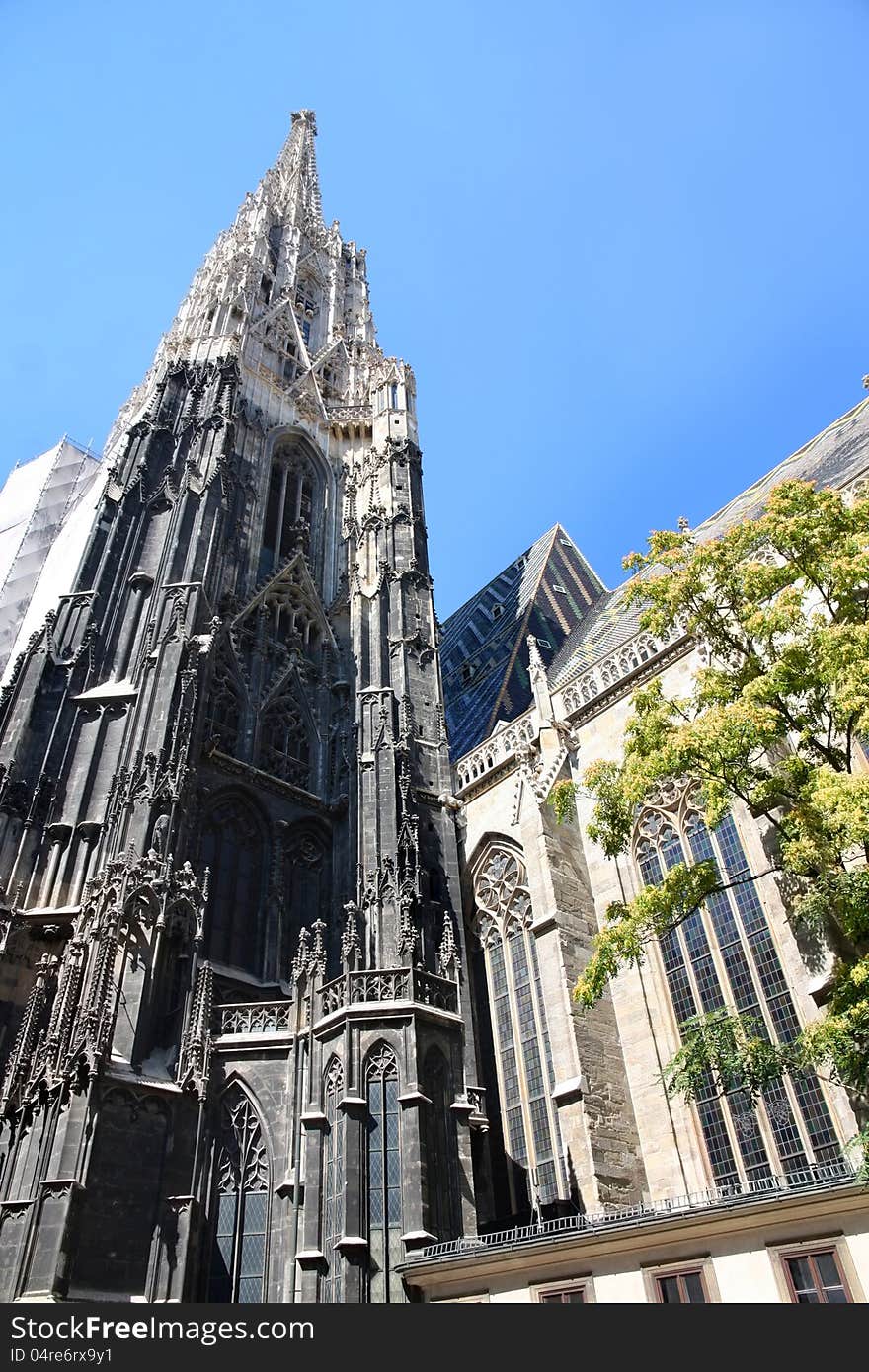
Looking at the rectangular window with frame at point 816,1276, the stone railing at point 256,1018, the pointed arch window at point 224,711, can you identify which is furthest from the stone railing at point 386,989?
the rectangular window with frame at point 816,1276

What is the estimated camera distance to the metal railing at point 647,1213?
950 centimetres

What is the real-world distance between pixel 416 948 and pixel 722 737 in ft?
24.6

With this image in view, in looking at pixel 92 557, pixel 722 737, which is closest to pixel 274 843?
pixel 92 557

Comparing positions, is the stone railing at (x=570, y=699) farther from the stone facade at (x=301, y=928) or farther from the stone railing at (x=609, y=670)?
the stone facade at (x=301, y=928)

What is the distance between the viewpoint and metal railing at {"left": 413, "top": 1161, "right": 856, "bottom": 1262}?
9.50 metres

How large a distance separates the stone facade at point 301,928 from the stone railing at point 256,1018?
65mm

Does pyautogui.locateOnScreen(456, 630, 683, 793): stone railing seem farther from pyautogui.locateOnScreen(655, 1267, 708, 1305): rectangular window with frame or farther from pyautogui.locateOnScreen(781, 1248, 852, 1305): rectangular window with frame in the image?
pyautogui.locateOnScreen(781, 1248, 852, 1305): rectangular window with frame

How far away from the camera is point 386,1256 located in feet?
40.9

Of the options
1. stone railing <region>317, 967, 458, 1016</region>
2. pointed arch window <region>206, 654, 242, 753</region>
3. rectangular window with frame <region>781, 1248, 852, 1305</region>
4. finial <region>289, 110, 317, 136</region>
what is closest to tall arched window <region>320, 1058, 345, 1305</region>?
stone railing <region>317, 967, 458, 1016</region>

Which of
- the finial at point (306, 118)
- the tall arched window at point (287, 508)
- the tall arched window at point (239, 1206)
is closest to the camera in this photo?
the tall arched window at point (239, 1206)

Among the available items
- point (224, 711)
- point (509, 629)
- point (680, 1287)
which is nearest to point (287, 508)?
point (509, 629)

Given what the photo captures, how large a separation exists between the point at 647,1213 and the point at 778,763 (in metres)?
5.21

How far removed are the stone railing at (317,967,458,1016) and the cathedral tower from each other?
49 mm

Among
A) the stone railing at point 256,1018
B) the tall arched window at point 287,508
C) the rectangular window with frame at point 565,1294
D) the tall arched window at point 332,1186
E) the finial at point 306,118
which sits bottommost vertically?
the rectangular window with frame at point 565,1294
